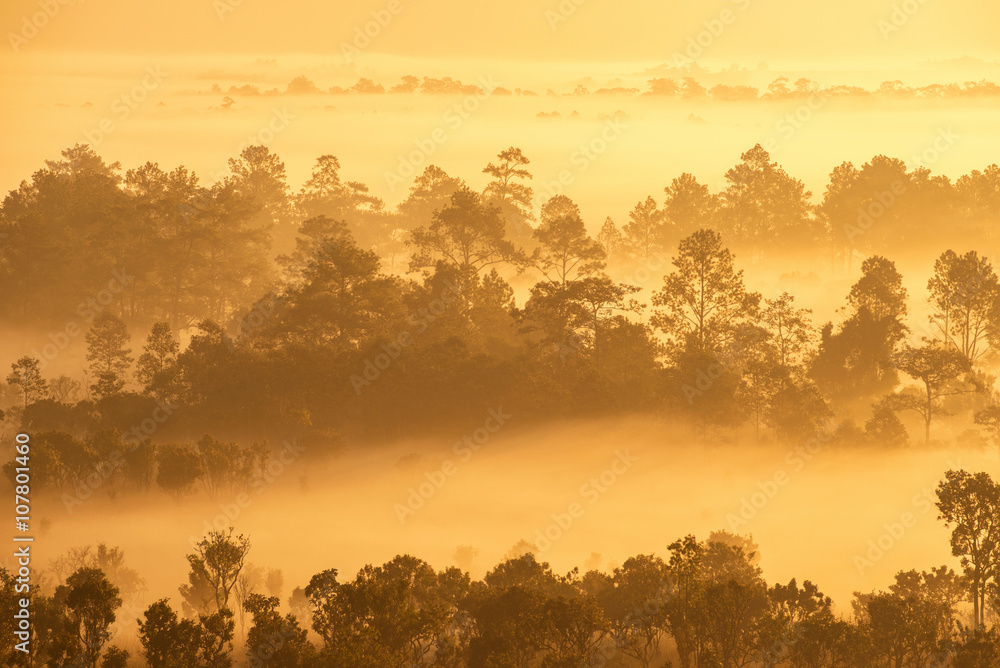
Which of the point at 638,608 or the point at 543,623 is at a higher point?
the point at 543,623

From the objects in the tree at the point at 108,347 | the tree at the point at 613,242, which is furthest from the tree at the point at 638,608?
the tree at the point at 613,242

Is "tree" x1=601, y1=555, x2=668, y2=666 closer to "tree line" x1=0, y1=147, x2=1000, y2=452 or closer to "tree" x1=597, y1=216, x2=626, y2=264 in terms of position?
"tree line" x1=0, y1=147, x2=1000, y2=452

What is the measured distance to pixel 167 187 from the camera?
4636 inches

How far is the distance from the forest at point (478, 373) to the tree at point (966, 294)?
0.74ft

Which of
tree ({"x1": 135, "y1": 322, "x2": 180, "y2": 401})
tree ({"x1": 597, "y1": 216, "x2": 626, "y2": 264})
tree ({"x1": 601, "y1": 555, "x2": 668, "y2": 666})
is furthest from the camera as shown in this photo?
tree ({"x1": 597, "y1": 216, "x2": 626, "y2": 264})

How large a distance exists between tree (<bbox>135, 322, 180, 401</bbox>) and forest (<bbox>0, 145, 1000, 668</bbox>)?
0.21 metres

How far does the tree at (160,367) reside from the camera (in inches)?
3115

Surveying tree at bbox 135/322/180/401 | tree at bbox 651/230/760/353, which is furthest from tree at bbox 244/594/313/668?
tree at bbox 651/230/760/353

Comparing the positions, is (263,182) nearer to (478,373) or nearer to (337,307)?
(337,307)

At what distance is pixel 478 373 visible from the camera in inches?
3142

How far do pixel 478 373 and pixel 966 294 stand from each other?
1468 inches

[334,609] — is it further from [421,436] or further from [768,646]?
[421,436]

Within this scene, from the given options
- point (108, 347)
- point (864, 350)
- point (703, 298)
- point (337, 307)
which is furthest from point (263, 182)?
point (864, 350)

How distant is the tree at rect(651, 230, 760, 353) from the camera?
251 feet
